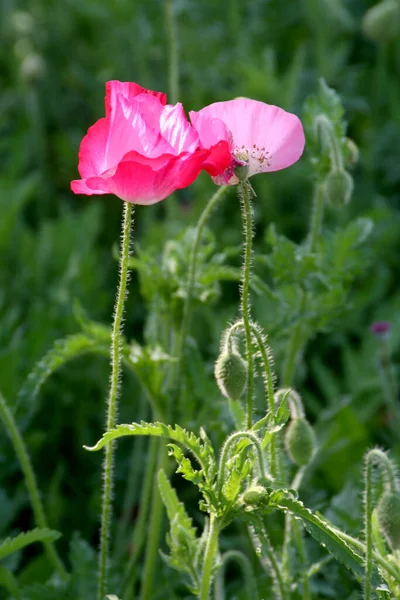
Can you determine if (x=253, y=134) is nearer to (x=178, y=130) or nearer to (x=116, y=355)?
(x=178, y=130)

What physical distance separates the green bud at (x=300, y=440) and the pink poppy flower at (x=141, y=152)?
62 centimetres

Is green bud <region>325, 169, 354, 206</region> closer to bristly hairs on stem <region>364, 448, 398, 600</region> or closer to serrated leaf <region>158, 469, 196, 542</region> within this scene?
bristly hairs on stem <region>364, 448, 398, 600</region>

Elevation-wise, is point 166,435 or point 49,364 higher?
point 49,364

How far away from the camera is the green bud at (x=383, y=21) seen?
3.69 metres

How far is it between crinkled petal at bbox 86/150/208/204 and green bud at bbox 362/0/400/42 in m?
2.52

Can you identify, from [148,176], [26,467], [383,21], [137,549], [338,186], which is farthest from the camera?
[383,21]

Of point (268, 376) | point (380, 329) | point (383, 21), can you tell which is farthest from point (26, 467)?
point (383, 21)

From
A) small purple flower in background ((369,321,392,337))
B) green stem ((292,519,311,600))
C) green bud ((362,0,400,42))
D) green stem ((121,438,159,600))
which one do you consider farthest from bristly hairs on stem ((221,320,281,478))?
green bud ((362,0,400,42))

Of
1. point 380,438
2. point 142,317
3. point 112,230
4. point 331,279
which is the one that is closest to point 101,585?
point 331,279

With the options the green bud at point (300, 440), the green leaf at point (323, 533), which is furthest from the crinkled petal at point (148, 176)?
the green bud at point (300, 440)

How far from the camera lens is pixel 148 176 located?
56.0 inches

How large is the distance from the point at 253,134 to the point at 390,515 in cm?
73

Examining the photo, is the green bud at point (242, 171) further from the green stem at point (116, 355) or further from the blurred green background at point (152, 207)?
the blurred green background at point (152, 207)

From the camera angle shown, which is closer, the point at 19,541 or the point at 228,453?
the point at 228,453
